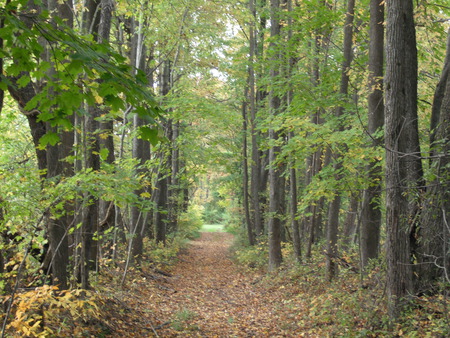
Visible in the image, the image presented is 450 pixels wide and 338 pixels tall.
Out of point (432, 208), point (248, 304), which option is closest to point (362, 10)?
point (432, 208)

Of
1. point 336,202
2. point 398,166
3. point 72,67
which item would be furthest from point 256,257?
point 72,67

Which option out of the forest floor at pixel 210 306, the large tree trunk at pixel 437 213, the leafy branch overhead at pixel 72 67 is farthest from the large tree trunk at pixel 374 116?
the leafy branch overhead at pixel 72 67

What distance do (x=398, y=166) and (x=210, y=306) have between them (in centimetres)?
600

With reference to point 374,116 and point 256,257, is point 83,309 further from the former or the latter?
point 256,257

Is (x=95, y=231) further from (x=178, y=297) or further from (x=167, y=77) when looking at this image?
(x=167, y=77)

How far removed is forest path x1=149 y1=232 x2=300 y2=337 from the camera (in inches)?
279

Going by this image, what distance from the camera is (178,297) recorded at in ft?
32.6

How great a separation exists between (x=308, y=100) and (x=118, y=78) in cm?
761

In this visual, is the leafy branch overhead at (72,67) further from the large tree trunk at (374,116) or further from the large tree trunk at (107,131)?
the large tree trunk at (374,116)

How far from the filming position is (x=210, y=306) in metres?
9.25

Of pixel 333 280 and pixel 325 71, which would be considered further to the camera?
pixel 325 71

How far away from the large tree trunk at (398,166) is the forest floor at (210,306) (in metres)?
2.28

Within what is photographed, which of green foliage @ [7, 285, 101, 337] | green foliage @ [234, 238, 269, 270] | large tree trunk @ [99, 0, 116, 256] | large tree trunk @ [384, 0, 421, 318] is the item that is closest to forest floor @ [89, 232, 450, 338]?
green foliage @ [7, 285, 101, 337]

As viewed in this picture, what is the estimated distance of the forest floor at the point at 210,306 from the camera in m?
6.96
